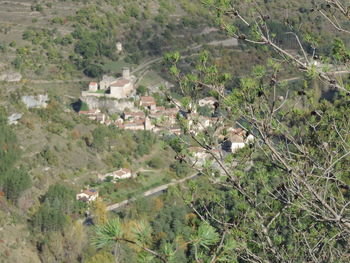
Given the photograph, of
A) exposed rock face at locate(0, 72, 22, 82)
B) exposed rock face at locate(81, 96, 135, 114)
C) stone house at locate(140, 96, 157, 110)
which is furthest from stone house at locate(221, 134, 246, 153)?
exposed rock face at locate(0, 72, 22, 82)

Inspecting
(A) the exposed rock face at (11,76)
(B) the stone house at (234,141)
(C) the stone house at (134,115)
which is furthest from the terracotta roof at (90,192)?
(A) the exposed rock face at (11,76)

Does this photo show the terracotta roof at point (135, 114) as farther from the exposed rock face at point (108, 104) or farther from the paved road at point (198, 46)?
the paved road at point (198, 46)

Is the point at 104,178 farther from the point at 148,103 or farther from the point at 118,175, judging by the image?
the point at 148,103

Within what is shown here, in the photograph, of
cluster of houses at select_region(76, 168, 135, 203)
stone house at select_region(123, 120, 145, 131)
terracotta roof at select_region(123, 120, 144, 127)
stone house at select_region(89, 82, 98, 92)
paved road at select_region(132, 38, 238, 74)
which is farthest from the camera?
paved road at select_region(132, 38, 238, 74)

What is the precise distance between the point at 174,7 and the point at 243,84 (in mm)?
39287

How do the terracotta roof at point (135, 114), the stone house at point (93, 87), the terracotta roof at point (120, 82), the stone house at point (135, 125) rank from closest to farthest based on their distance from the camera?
1. the stone house at point (135, 125)
2. the terracotta roof at point (135, 114)
3. the terracotta roof at point (120, 82)
4. the stone house at point (93, 87)

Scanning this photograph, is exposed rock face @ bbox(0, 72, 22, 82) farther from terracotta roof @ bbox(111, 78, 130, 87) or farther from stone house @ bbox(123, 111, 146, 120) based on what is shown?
→ stone house @ bbox(123, 111, 146, 120)

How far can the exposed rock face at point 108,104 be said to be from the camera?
29453 mm

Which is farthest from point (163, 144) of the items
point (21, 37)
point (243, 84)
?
point (21, 37)

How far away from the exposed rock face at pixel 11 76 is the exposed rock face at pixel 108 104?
2669 mm

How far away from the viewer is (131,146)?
2566 centimetres

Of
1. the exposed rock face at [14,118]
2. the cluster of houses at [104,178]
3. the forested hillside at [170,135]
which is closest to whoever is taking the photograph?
the forested hillside at [170,135]

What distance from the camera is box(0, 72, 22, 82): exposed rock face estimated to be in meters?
28.5

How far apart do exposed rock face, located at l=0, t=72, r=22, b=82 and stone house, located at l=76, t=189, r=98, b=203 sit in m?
8.97
